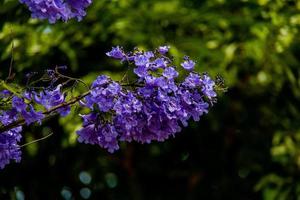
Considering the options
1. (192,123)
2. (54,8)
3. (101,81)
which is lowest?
(192,123)

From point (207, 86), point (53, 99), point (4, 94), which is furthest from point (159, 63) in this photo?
point (4, 94)

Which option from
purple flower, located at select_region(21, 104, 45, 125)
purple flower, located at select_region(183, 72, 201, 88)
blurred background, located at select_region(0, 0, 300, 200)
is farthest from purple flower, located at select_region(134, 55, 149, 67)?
blurred background, located at select_region(0, 0, 300, 200)

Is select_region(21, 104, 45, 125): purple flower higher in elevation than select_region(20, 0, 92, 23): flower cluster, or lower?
lower

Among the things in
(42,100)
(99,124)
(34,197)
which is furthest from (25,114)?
(34,197)

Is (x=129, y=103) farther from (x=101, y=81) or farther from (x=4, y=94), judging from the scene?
(x=4, y=94)

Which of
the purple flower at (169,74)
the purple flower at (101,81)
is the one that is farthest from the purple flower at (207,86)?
the purple flower at (101,81)

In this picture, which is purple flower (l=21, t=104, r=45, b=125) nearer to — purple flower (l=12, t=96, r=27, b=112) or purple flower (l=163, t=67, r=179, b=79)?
purple flower (l=12, t=96, r=27, b=112)
